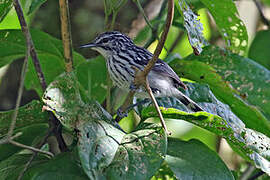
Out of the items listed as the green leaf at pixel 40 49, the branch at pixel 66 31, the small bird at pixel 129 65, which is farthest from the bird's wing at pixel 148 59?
the branch at pixel 66 31

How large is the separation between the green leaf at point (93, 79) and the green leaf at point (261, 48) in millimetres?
980

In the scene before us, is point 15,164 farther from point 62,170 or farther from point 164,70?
point 164,70

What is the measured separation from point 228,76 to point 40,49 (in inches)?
39.8

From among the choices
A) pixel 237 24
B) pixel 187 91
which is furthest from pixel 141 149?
pixel 237 24

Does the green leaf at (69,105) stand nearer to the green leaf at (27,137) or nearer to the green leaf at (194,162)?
the green leaf at (194,162)

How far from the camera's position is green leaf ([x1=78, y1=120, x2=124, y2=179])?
147 cm

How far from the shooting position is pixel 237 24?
2.21 meters

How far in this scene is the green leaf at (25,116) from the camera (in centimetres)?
194

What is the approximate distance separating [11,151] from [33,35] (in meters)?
0.60

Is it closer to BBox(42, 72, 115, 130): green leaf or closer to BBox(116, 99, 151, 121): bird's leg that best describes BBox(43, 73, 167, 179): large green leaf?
BBox(42, 72, 115, 130): green leaf

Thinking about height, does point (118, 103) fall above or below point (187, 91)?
below

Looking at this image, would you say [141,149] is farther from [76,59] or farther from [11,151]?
[76,59]

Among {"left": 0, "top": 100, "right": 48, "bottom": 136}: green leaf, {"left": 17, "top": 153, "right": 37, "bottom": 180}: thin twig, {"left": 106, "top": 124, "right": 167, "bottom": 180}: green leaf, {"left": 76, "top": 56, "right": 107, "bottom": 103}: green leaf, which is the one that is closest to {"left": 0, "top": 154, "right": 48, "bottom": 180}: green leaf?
{"left": 17, "top": 153, "right": 37, "bottom": 180}: thin twig

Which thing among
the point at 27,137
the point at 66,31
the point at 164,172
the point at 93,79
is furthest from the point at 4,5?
the point at 164,172
